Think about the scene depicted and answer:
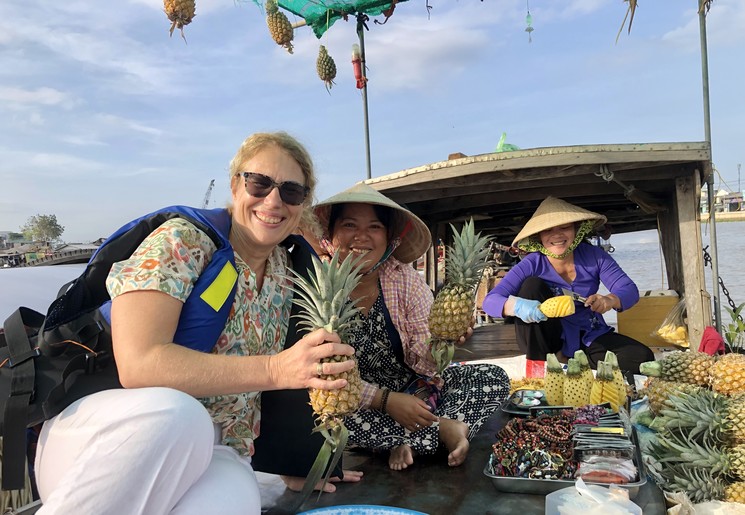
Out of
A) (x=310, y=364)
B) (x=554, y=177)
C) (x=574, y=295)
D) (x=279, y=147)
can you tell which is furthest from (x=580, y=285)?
(x=310, y=364)

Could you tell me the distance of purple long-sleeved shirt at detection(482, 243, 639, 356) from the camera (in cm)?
507

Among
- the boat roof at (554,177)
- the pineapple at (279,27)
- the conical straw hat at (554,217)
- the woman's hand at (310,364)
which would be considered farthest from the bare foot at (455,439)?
the pineapple at (279,27)

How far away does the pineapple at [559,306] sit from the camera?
4.57m

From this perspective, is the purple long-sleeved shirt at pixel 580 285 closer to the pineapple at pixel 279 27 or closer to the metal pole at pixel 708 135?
the metal pole at pixel 708 135

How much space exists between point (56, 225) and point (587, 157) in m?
93.8

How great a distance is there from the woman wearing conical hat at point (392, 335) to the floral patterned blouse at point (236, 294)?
0.61 metres

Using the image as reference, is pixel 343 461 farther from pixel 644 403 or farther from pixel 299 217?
pixel 644 403

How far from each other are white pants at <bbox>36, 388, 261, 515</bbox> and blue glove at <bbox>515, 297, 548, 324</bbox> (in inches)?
136

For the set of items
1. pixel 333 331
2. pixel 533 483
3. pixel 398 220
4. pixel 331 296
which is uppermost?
pixel 398 220

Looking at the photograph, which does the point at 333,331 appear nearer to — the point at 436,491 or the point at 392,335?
the point at 436,491

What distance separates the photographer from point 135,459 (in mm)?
1673

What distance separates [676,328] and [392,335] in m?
4.22

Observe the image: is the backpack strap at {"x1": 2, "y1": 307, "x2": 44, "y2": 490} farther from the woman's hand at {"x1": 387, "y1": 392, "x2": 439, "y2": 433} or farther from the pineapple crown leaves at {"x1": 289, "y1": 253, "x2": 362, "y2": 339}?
the woman's hand at {"x1": 387, "y1": 392, "x2": 439, "y2": 433}

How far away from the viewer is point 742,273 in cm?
2080
